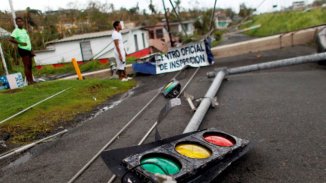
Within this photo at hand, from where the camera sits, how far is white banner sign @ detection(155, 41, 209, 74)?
1093 cm

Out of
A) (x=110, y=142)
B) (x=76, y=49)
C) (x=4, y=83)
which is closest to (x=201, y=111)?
(x=110, y=142)

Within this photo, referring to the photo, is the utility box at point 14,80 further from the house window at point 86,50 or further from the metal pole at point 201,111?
the house window at point 86,50

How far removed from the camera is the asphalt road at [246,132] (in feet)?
10.5

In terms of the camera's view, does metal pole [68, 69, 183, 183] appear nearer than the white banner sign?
Yes

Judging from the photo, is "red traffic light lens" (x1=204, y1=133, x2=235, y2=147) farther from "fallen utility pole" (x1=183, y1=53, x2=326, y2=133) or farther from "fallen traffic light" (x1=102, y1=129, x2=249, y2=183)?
"fallen utility pole" (x1=183, y1=53, x2=326, y2=133)

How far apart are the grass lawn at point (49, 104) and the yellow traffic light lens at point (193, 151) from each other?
2983 mm

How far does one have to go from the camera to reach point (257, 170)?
124 inches

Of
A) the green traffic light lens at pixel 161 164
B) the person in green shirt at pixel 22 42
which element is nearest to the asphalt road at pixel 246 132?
the green traffic light lens at pixel 161 164

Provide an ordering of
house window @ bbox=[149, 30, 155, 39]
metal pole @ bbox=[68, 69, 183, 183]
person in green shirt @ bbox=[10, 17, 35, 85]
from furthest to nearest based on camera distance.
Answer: house window @ bbox=[149, 30, 155, 39] < person in green shirt @ bbox=[10, 17, 35, 85] < metal pole @ bbox=[68, 69, 183, 183]

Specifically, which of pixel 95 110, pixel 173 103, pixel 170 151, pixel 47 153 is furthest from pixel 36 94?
pixel 170 151

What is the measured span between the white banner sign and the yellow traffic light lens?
7918 millimetres

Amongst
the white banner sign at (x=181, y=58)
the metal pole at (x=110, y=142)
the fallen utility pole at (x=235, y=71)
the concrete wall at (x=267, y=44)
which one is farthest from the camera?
the concrete wall at (x=267, y=44)

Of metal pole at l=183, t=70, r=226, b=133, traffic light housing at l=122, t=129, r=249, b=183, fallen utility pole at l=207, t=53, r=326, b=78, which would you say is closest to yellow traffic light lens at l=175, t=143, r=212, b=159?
traffic light housing at l=122, t=129, r=249, b=183

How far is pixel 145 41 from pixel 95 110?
3326 centimetres
